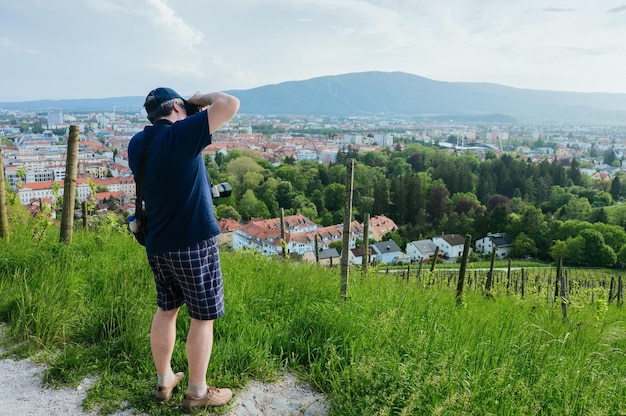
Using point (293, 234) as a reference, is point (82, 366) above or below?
above

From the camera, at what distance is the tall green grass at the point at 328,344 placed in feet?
7.17

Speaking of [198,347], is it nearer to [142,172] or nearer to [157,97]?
[142,172]

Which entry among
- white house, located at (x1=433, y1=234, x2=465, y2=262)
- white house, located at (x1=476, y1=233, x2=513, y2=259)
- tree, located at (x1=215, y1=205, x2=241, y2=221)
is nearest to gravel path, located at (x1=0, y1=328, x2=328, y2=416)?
white house, located at (x1=433, y1=234, x2=465, y2=262)

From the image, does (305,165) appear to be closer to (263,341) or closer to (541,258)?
(541,258)

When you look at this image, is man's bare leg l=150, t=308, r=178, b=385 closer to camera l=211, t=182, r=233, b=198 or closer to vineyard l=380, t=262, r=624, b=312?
camera l=211, t=182, r=233, b=198

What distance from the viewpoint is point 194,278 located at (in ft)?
6.98

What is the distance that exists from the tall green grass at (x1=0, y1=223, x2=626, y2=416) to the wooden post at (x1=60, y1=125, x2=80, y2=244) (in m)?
0.44

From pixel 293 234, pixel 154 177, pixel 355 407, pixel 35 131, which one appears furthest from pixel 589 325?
pixel 35 131

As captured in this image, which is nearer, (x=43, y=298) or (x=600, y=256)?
(x=43, y=298)

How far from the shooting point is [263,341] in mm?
2814

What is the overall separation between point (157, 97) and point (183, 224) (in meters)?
0.56

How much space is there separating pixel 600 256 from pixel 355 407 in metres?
39.8

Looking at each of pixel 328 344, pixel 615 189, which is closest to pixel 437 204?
pixel 615 189

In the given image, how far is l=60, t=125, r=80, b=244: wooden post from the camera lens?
4.32m
